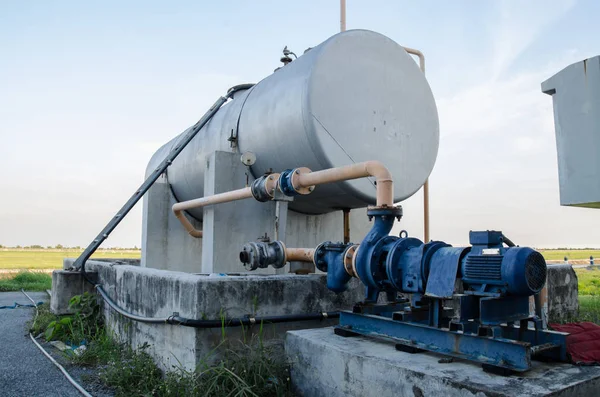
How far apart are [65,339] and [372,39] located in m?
5.67

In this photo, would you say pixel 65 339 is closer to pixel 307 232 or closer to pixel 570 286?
pixel 307 232

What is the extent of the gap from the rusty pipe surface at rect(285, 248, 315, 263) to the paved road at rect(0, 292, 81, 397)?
89.6 inches

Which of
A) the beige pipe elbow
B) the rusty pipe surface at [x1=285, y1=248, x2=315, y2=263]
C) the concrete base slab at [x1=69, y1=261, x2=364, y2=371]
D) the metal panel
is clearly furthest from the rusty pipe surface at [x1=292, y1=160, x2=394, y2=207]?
the beige pipe elbow

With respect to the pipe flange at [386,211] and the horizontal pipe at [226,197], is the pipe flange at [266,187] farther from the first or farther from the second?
the pipe flange at [386,211]

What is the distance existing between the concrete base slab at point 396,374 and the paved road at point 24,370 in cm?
220

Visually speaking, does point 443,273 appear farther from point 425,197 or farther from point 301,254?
point 425,197

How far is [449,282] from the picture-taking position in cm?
321

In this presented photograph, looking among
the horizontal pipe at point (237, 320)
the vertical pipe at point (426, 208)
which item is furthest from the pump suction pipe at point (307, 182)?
the vertical pipe at point (426, 208)

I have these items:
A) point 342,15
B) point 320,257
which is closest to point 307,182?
point 320,257

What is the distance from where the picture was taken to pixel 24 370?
5.22m

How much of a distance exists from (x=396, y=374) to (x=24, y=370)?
4244mm

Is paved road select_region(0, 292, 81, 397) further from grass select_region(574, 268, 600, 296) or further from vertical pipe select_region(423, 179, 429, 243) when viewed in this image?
grass select_region(574, 268, 600, 296)

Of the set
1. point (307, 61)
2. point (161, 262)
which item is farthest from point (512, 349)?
point (161, 262)

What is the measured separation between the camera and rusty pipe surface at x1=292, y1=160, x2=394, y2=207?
13.4 feet
